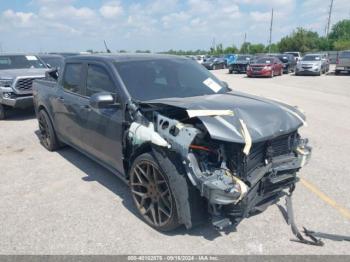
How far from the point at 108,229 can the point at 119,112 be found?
133 cm

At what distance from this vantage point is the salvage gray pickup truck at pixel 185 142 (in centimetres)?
306

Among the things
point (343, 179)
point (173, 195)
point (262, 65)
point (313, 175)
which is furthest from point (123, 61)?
point (262, 65)

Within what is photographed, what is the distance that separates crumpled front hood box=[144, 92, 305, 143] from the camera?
2988mm

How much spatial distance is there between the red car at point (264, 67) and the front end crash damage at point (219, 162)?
75.4 ft

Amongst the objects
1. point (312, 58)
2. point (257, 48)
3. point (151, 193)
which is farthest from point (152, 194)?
point (257, 48)

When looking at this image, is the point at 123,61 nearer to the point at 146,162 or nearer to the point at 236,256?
the point at 146,162

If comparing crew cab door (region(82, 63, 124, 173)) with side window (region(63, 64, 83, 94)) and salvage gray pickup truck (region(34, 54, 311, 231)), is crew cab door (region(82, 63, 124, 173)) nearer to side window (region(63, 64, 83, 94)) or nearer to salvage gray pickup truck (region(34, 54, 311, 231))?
salvage gray pickup truck (region(34, 54, 311, 231))

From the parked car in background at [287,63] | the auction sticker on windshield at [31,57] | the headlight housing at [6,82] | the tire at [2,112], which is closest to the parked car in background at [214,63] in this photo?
the parked car in background at [287,63]

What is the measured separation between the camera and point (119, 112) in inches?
153

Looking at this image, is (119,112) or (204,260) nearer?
(204,260)

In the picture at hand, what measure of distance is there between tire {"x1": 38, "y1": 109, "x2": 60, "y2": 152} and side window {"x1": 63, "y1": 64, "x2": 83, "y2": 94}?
105 centimetres

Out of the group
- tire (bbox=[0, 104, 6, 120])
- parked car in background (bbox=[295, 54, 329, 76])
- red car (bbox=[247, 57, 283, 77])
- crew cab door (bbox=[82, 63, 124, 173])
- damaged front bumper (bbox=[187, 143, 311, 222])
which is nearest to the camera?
damaged front bumper (bbox=[187, 143, 311, 222])

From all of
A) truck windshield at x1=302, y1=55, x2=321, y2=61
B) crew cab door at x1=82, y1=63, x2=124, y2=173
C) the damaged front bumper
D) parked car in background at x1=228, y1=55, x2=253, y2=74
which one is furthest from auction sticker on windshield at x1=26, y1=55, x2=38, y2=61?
truck windshield at x1=302, y1=55, x2=321, y2=61

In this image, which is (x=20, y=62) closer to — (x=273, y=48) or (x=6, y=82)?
(x=6, y=82)
